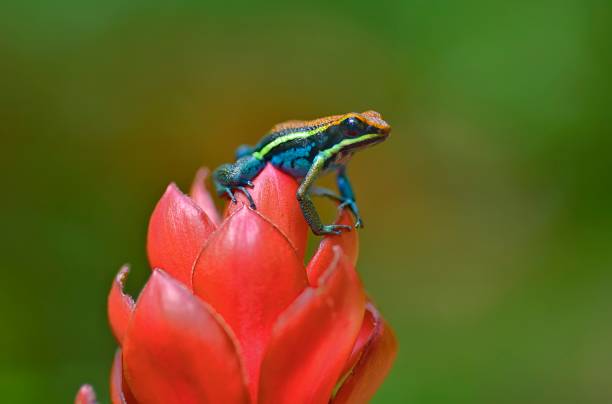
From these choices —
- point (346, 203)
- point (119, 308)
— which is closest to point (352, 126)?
point (346, 203)

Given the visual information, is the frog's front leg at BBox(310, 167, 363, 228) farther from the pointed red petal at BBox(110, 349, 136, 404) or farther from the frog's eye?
the pointed red petal at BBox(110, 349, 136, 404)

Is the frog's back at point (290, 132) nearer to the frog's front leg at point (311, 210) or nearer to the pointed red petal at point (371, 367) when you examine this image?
the frog's front leg at point (311, 210)

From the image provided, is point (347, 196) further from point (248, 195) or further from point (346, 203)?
point (248, 195)

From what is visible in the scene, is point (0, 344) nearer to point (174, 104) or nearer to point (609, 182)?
point (174, 104)

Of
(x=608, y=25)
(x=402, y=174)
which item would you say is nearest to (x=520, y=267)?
(x=402, y=174)

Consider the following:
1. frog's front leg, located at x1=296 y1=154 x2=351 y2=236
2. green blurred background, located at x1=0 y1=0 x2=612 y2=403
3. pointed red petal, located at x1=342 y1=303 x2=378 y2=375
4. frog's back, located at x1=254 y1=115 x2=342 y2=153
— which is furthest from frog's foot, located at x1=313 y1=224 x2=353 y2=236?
green blurred background, located at x1=0 y1=0 x2=612 y2=403

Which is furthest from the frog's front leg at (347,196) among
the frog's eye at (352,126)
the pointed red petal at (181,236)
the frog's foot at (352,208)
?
the pointed red petal at (181,236)
